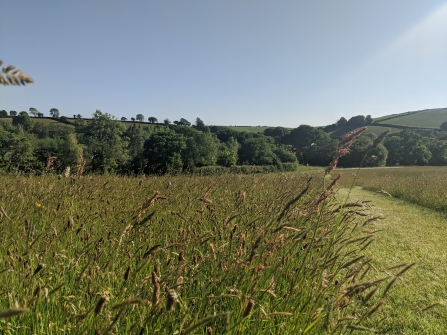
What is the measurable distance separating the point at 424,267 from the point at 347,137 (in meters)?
4.42

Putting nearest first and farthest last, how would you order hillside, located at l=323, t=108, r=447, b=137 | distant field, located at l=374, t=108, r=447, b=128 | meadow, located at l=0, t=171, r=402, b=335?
meadow, located at l=0, t=171, r=402, b=335, hillside, located at l=323, t=108, r=447, b=137, distant field, located at l=374, t=108, r=447, b=128

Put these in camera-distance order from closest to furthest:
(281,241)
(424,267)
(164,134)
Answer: (281,241), (424,267), (164,134)

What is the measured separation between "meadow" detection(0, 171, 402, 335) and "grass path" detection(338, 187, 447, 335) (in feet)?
1.16

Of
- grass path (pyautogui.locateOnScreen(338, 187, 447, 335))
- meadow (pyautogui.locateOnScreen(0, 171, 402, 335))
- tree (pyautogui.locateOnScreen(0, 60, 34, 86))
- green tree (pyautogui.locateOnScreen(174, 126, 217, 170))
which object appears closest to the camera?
tree (pyautogui.locateOnScreen(0, 60, 34, 86))

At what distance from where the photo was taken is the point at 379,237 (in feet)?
20.7

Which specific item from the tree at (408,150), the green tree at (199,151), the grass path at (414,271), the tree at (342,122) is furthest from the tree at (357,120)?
the grass path at (414,271)

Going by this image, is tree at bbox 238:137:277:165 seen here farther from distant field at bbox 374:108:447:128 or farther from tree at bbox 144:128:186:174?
distant field at bbox 374:108:447:128

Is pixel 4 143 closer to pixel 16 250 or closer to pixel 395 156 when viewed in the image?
pixel 16 250

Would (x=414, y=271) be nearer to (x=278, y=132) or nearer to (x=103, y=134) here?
(x=103, y=134)

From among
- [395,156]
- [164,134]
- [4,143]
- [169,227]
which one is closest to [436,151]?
[395,156]

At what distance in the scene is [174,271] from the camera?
1.68m

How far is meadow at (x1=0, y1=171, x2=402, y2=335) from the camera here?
4.54 ft

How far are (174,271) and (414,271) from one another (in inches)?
188

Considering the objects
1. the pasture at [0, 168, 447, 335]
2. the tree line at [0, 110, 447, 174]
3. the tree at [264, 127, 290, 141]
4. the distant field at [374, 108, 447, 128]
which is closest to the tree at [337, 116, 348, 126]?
the distant field at [374, 108, 447, 128]
